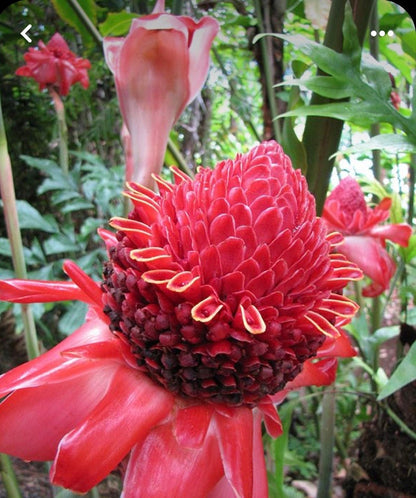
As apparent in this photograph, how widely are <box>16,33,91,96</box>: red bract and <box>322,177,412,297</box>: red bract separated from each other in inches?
29.9

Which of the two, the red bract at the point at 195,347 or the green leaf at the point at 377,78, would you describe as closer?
the red bract at the point at 195,347

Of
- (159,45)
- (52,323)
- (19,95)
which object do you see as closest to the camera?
(159,45)

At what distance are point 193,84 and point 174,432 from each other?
0.78 ft

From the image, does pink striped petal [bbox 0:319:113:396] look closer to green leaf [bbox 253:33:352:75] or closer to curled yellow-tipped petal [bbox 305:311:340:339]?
curled yellow-tipped petal [bbox 305:311:340:339]

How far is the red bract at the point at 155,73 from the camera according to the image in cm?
30

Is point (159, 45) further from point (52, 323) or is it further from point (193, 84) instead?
point (52, 323)

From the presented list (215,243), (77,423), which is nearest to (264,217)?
(215,243)

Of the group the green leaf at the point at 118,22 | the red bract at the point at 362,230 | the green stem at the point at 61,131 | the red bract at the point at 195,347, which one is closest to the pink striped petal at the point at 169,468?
the red bract at the point at 195,347

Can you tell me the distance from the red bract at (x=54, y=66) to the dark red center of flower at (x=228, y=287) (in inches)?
39.2

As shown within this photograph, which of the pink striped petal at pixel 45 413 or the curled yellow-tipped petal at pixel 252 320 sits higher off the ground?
the curled yellow-tipped petal at pixel 252 320

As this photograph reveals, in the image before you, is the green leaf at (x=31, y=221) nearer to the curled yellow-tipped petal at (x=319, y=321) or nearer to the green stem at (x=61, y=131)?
the green stem at (x=61, y=131)

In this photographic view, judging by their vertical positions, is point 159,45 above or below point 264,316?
above

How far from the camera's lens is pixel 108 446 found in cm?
20

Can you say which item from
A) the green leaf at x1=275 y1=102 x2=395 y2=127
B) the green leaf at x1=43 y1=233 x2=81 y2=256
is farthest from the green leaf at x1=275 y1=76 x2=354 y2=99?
the green leaf at x1=43 y1=233 x2=81 y2=256
